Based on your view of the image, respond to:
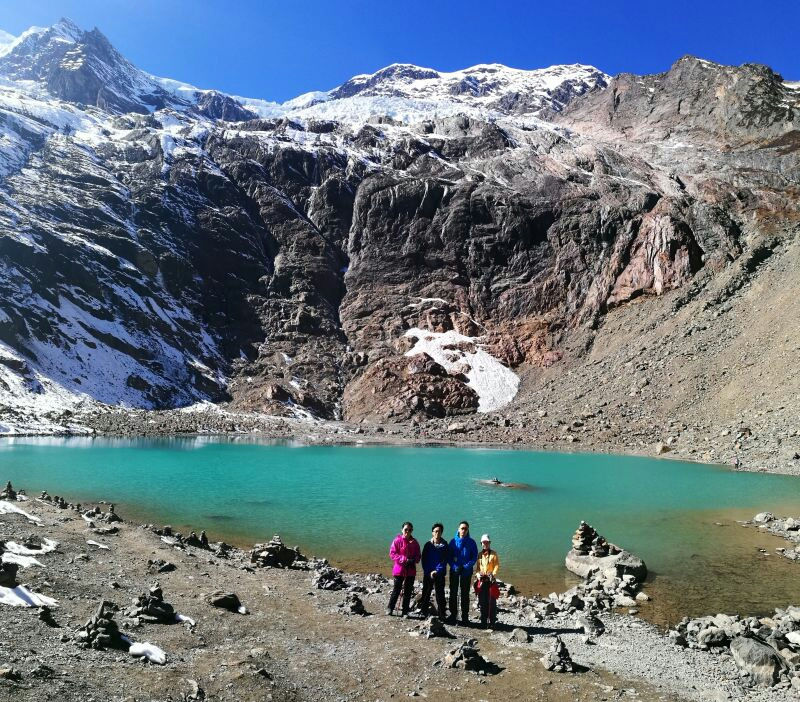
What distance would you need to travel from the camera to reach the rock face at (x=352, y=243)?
9400cm

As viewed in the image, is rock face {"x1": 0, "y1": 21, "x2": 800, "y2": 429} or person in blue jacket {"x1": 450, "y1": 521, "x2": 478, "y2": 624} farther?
rock face {"x1": 0, "y1": 21, "x2": 800, "y2": 429}

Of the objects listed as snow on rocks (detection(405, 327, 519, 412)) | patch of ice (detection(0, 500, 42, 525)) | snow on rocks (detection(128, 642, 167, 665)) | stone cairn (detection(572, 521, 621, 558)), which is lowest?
patch of ice (detection(0, 500, 42, 525))

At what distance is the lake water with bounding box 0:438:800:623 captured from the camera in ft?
60.5

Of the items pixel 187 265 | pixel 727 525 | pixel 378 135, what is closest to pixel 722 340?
pixel 727 525

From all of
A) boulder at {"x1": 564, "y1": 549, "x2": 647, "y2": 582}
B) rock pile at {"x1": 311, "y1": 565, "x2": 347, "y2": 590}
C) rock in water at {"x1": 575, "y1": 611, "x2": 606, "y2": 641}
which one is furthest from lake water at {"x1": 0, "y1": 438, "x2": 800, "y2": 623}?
rock pile at {"x1": 311, "y1": 565, "x2": 347, "y2": 590}

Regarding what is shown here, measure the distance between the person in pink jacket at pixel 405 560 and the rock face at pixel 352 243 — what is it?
66.6 m

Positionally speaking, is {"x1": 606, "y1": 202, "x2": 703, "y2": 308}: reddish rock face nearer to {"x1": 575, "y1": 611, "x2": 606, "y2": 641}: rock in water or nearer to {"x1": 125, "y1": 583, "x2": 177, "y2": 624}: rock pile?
{"x1": 575, "y1": 611, "x2": 606, "y2": 641}: rock in water

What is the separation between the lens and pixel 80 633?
28.2ft

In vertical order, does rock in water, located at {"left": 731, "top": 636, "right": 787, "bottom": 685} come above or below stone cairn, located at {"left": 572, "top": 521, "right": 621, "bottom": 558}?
above

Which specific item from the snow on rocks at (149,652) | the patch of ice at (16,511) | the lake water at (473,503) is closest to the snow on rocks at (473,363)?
the lake water at (473,503)

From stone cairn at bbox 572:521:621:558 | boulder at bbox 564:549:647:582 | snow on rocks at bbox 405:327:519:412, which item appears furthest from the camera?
snow on rocks at bbox 405:327:519:412

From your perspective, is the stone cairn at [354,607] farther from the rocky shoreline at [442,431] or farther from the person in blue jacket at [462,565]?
the rocky shoreline at [442,431]

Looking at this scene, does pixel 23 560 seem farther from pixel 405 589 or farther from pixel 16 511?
pixel 405 589

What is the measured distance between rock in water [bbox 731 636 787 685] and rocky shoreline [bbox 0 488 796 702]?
0.23 m
